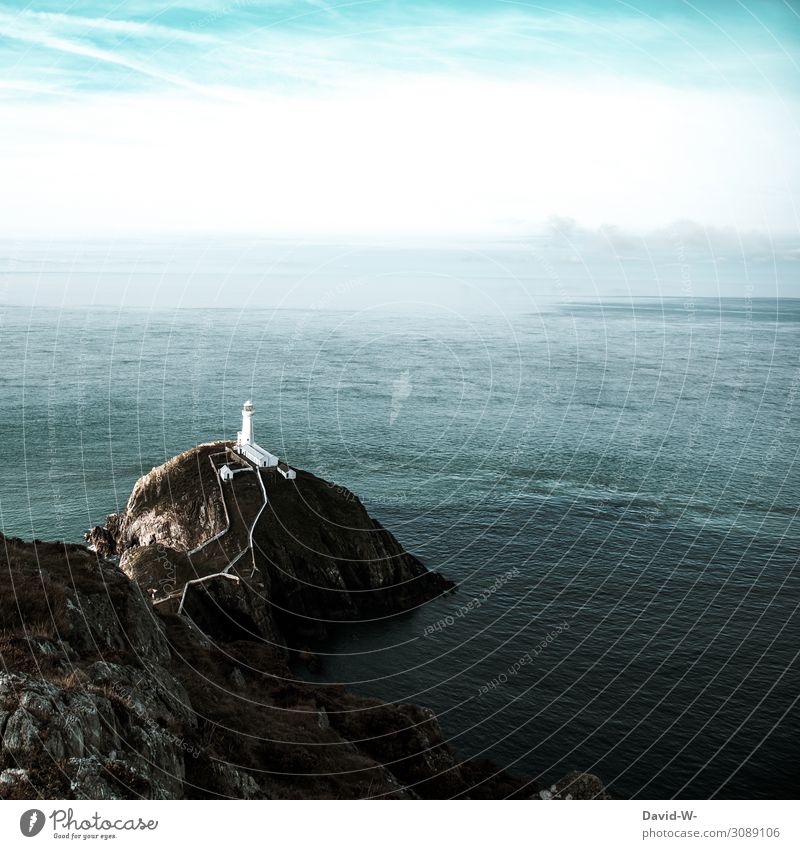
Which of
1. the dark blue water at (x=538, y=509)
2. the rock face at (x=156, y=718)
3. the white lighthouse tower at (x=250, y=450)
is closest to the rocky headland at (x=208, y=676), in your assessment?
the rock face at (x=156, y=718)

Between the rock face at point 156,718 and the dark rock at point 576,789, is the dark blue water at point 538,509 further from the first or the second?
the rock face at point 156,718

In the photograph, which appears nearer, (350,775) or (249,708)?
(350,775)

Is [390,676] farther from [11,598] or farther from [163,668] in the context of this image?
[11,598]

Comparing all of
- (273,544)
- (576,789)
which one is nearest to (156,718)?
(576,789)

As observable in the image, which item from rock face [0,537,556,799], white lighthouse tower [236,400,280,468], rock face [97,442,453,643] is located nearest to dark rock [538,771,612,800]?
rock face [0,537,556,799]

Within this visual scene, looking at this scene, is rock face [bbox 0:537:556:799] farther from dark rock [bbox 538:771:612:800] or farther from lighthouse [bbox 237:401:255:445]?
lighthouse [bbox 237:401:255:445]

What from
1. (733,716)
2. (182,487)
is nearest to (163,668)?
(733,716)
